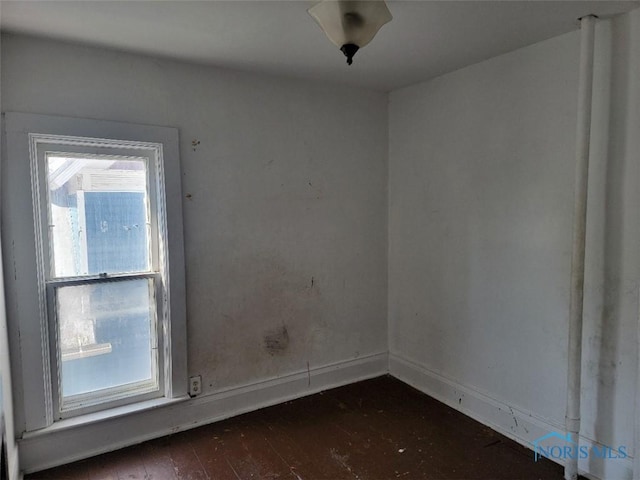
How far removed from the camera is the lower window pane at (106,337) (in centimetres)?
232

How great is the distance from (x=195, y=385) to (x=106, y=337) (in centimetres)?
61

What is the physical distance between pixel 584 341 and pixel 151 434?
2463mm

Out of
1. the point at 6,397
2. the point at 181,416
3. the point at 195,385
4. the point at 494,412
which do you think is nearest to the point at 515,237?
the point at 494,412

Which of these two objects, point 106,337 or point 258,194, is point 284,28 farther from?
point 106,337

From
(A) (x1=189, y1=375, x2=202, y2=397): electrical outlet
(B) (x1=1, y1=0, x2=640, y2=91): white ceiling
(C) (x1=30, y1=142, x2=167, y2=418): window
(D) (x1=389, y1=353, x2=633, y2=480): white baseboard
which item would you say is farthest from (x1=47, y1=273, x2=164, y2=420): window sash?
A: (D) (x1=389, y1=353, x2=633, y2=480): white baseboard

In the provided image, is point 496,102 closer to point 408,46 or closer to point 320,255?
point 408,46

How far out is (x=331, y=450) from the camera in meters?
2.37

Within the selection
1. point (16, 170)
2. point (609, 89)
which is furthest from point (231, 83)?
point (609, 89)

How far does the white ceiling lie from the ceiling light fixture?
0.66 feet

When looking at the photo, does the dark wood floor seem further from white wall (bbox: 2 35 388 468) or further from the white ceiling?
the white ceiling

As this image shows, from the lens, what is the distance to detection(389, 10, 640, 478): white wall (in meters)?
1.98

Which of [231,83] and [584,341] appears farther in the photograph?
[231,83]

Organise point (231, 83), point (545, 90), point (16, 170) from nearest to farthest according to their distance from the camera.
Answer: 1. point (16, 170)
2. point (545, 90)
3. point (231, 83)

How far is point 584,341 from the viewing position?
2.11m
